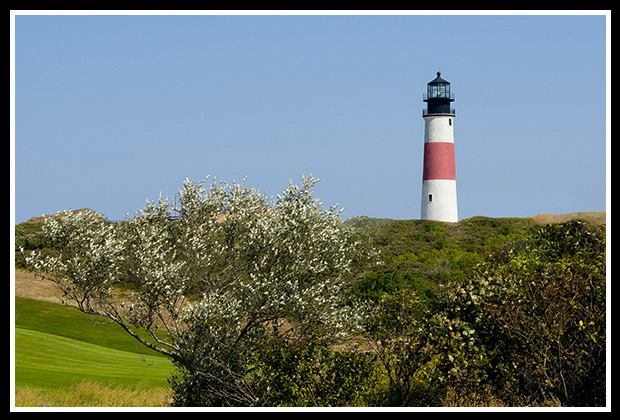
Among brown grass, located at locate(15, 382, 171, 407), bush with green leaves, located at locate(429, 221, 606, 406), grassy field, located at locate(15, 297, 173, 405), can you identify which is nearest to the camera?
bush with green leaves, located at locate(429, 221, 606, 406)

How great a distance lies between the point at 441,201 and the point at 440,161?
3860 mm

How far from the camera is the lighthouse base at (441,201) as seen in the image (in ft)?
222

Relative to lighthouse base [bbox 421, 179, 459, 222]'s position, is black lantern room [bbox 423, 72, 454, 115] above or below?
above

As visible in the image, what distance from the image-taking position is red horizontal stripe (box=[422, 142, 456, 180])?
67000 millimetres

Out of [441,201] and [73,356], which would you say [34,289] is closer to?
[73,356]

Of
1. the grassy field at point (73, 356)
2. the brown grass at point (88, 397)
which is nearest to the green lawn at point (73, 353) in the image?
the grassy field at point (73, 356)

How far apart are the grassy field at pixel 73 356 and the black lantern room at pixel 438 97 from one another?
125ft

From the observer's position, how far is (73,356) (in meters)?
33.6

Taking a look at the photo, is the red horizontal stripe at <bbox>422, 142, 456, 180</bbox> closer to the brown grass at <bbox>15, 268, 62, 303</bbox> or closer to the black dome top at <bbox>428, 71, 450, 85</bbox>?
the black dome top at <bbox>428, 71, 450, 85</bbox>

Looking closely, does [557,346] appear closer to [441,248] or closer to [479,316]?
→ [479,316]

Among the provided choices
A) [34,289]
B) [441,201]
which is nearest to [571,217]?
[441,201]

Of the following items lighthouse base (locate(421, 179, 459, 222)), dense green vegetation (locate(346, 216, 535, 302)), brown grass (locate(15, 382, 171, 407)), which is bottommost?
brown grass (locate(15, 382, 171, 407))

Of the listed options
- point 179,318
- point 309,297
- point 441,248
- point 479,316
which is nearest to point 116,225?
point 179,318

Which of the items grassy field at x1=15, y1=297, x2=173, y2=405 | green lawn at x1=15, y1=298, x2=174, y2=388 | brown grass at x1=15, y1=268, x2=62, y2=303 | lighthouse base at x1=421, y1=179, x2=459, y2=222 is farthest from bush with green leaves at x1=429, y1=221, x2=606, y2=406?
lighthouse base at x1=421, y1=179, x2=459, y2=222
